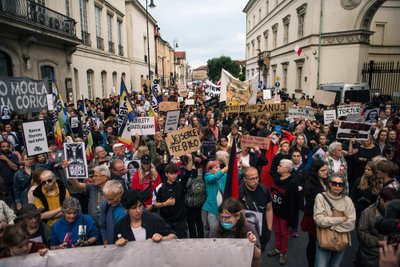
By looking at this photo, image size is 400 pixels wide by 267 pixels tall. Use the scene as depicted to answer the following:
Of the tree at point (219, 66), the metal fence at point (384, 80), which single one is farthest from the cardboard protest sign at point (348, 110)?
the tree at point (219, 66)

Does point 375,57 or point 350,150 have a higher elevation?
point 375,57

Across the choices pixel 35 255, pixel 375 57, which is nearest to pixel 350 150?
pixel 35 255

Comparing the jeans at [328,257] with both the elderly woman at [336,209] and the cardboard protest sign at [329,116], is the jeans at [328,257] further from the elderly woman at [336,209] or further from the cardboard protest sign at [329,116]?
the cardboard protest sign at [329,116]

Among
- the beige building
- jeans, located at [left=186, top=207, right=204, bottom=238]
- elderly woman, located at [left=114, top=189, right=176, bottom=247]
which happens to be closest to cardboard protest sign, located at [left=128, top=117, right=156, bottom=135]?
jeans, located at [left=186, top=207, right=204, bottom=238]

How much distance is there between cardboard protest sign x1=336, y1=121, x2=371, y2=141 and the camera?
6.16 m

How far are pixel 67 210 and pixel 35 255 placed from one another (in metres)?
0.62

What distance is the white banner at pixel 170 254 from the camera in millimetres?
2637

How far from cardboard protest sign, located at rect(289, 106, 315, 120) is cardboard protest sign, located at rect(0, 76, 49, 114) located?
758 cm

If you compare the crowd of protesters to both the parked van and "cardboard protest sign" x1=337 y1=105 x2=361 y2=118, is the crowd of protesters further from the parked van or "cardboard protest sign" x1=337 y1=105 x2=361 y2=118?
the parked van

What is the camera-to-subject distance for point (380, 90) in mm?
20094

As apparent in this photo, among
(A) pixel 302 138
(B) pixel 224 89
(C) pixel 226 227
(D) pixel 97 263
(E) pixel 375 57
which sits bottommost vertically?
(D) pixel 97 263

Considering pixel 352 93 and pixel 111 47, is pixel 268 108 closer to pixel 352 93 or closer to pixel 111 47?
pixel 352 93

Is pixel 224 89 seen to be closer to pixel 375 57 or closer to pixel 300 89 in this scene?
pixel 300 89

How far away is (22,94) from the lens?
709 cm
